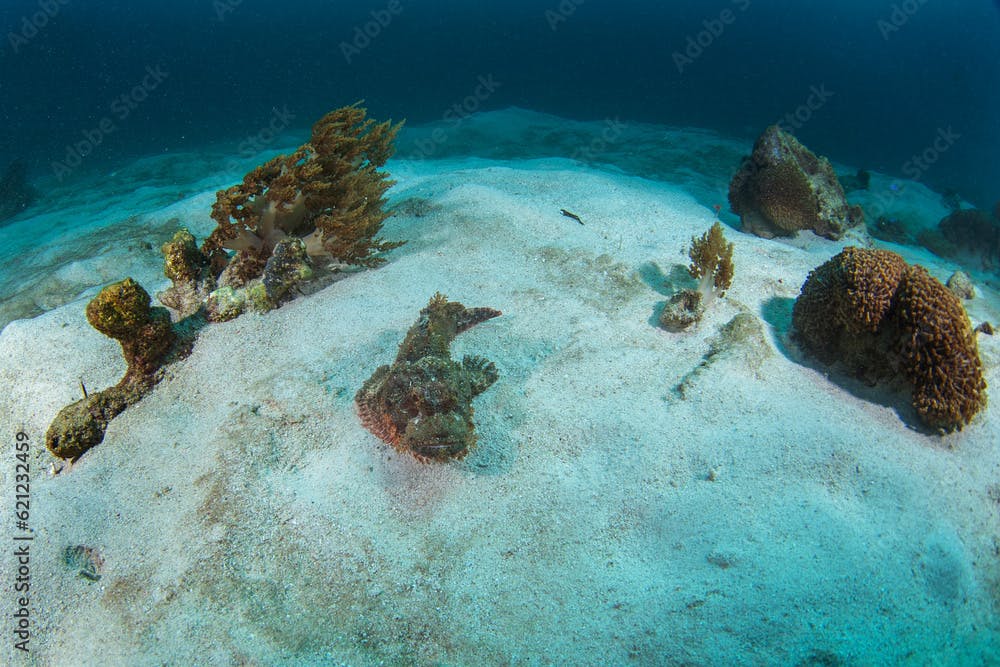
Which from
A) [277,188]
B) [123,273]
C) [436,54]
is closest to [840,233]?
[277,188]

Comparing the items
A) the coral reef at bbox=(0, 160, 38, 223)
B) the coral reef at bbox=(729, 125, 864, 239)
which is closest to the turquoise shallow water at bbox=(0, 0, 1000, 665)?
the coral reef at bbox=(729, 125, 864, 239)

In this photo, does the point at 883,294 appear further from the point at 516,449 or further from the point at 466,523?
the point at 466,523

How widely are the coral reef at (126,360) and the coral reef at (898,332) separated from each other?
7032mm

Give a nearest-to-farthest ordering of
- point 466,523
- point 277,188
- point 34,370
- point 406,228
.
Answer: point 466,523
point 34,370
point 277,188
point 406,228

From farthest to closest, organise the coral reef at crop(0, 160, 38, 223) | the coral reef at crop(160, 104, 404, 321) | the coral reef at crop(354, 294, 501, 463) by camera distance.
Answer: the coral reef at crop(0, 160, 38, 223) < the coral reef at crop(160, 104, 404, 321) < the coral reef at crop(354, 294, 501, 463)

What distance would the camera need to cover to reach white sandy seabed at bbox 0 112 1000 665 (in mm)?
2996

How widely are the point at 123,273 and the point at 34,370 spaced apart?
11.2ft

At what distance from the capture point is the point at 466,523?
345 centimetres

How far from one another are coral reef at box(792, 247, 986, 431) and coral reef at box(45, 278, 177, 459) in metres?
7.03

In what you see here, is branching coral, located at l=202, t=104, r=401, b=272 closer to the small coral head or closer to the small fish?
the small coral head

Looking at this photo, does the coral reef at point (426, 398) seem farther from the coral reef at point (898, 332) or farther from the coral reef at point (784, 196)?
the coral reef at point (784, 196)

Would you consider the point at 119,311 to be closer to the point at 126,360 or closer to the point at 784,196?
the point at 126,360

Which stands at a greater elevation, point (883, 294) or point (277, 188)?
point (277, 188)

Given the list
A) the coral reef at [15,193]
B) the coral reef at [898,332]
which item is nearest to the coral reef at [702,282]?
the coral reef at [898,332]
